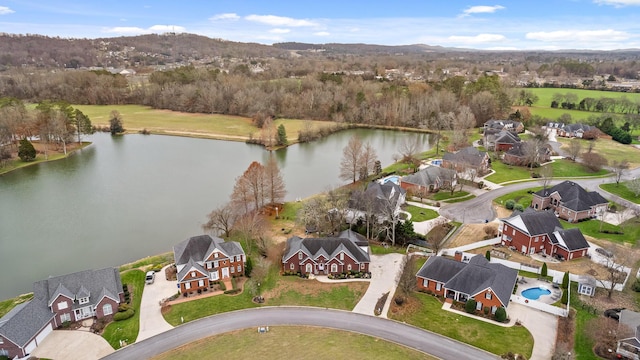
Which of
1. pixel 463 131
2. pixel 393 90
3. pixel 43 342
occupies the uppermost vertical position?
pixel 393 90

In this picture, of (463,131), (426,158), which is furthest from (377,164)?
(463,131)

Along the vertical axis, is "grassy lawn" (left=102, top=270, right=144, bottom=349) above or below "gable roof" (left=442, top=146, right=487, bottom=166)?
below

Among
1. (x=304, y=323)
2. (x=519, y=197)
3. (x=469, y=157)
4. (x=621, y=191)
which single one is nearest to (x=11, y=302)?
(x=304, y=323)

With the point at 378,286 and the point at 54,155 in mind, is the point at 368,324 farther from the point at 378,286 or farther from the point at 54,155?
the point at 54,155

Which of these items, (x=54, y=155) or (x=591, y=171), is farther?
(x=54, y=155)

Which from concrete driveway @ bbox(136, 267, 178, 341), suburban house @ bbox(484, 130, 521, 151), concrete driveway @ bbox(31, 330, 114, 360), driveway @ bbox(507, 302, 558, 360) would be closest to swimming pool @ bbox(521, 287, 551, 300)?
driveway @ bbox(507, 302, 558, 360)

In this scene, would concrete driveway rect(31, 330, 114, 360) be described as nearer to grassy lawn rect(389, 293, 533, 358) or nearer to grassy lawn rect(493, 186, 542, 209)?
grassy lawn rect(389, 293, 533, 358)

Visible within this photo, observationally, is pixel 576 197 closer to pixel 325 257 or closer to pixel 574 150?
pixel 574 150
